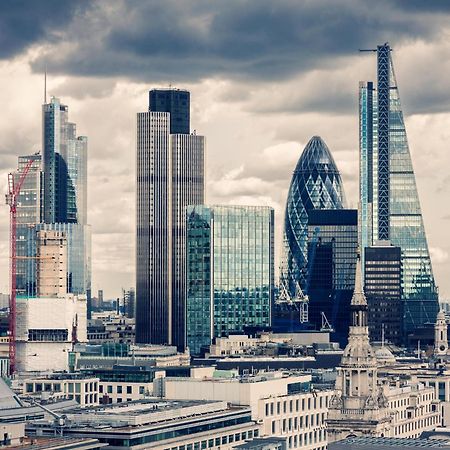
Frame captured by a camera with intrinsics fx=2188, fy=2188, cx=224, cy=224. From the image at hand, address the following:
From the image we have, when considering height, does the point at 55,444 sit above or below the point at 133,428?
below

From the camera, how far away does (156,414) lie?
19438 centimetres

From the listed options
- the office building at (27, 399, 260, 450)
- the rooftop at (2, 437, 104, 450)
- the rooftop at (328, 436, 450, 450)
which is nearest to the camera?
the rooftop at (2, 437, 104, 450)

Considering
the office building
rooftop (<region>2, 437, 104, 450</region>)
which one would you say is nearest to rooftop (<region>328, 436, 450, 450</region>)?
the office building

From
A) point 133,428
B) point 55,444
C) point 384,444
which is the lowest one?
point 384,444

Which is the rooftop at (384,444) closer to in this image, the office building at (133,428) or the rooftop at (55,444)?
the office building at (133,428)

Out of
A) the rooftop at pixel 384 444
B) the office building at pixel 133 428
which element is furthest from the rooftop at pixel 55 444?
the rooftop at pixel 384 444

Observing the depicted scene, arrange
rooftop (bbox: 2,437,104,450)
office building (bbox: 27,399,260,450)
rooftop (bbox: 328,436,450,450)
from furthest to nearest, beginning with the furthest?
rooftop (bbox: 328,436,450,450) < office building (bbox: 27,399,260,450) < rooftop (bbox: 2,437,104,450)

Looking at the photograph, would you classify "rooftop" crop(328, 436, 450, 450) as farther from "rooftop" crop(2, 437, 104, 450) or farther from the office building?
"rooftop" crop(2, 437, 104, 450)

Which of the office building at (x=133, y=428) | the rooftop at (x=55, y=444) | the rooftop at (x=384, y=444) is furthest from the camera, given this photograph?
the rooftop at (x=384, y=444)

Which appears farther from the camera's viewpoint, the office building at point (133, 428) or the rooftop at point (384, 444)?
the rooftop at point (384, 444)

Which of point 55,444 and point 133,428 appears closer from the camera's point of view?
point 55,444

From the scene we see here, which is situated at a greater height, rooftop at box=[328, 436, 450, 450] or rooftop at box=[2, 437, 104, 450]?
rooftop at box=[2, 437, 104, 450]

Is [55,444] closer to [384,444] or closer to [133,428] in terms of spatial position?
[133,428]

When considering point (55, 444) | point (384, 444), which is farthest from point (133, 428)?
point (384, 444)
